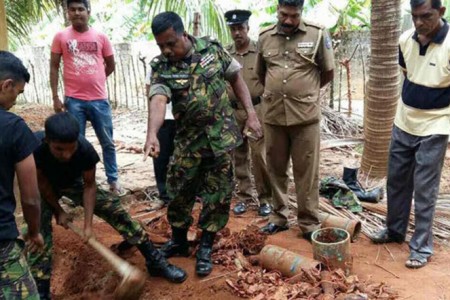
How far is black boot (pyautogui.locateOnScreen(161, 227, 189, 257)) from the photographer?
3.91 meters

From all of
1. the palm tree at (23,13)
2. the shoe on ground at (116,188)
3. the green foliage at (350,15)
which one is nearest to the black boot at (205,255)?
the shoe on ground at (116,188)

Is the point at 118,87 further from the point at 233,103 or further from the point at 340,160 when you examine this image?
the point at 233,103

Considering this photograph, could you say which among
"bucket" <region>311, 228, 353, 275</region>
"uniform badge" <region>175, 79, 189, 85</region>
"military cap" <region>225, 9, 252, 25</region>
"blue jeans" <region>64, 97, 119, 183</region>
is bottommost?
"bucket" <region>311, 228, 353, 275</region>

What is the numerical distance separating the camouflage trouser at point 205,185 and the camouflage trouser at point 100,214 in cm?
38

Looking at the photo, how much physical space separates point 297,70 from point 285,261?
4.88ft

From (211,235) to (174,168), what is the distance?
590 millimetres

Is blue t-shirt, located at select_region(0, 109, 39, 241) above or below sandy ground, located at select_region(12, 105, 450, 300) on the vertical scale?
above

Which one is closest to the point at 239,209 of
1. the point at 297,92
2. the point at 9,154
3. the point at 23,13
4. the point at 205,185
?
the point at 205,185

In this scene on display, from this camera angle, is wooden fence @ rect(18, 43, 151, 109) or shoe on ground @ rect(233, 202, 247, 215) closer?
shoe on ground @ rect(233, 202, 247, 215)

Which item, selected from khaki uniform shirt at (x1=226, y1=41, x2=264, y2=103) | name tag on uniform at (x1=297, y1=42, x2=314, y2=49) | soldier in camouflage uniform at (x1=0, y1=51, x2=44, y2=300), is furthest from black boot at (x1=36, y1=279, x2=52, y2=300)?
name tag on uniform at (x1=297, y1=42, x2=314, y2=49)

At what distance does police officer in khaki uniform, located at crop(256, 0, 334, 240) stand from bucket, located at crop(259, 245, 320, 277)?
0.66m

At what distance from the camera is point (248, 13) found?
4805mm

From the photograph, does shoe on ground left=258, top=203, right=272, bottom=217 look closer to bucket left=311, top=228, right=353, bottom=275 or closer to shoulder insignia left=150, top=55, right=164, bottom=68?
bucket left=311, top=228, right=353, bottom=275

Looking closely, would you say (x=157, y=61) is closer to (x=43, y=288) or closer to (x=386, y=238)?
(x=43, y=288)
